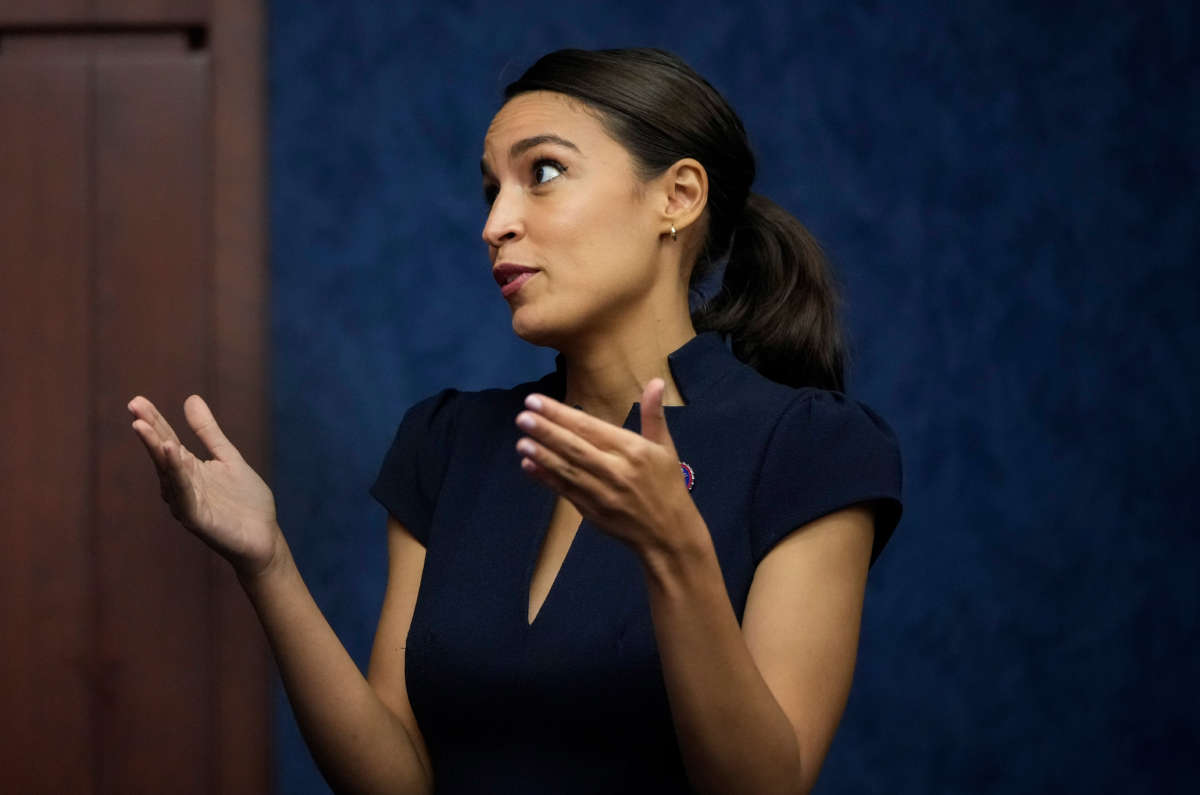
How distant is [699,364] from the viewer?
1.46 metres

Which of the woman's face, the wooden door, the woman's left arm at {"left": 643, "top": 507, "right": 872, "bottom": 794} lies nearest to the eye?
the woman's face

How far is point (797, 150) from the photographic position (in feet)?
7.07

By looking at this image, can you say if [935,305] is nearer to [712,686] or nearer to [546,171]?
[546,171]

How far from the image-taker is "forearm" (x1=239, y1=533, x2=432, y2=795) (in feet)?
4.41

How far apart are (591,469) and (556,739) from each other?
44cm

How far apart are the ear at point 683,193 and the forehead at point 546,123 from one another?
0.08 m

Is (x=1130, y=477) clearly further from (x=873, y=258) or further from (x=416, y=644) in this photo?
(x=416, y=644)

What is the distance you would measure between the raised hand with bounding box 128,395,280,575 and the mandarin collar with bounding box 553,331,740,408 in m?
0.48

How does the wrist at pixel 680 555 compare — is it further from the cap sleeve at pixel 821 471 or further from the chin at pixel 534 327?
the chin at pixel 534 327

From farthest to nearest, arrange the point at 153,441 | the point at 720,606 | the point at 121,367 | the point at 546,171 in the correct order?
the point at 121,367, the point at 546,171, the point at 153,441, the point at 720,606

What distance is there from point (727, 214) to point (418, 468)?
497 millimetres

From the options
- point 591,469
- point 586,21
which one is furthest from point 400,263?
point 591,469

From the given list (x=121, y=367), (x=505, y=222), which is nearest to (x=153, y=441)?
(x=505, y=222)

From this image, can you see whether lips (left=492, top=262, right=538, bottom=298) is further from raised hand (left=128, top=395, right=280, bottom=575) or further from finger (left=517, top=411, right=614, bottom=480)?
finger (left=517, top=411, right=614, bottom=480)
